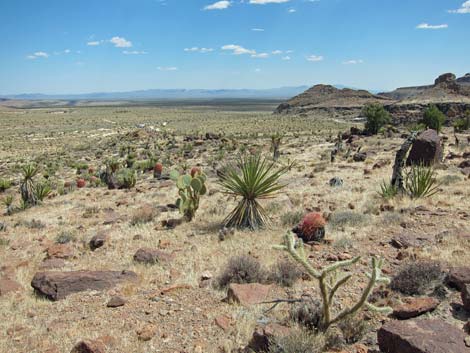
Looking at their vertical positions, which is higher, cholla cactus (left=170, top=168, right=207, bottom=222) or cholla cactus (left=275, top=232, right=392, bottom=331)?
cholla cactus (left=275, top=232, right=392, bottom=331)

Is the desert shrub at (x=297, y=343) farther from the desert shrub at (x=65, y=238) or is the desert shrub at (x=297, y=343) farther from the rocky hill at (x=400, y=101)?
the rocky hill at (x=400, y=101)

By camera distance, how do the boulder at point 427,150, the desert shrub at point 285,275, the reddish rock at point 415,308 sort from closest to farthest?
the reddish rock at point 415,308
the desert shrub at point 285,275
the boulder at point 427,150

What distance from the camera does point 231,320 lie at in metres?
4.86

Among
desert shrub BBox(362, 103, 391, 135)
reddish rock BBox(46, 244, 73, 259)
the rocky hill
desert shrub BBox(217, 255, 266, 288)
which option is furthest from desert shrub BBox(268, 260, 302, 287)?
the rocky hill

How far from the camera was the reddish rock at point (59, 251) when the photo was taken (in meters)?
7.97

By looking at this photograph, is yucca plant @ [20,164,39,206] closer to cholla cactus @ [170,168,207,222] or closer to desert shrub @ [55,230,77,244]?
desert shrub @ [55,230,77,244]

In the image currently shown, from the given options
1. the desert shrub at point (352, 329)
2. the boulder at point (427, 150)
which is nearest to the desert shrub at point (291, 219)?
the desert shrub at point (352, 329)

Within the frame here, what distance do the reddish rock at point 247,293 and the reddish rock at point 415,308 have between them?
1657mm

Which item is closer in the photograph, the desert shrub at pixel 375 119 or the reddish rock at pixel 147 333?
the reddish rock at pixel 147 333

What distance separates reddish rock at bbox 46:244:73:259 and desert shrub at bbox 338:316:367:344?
5.68 metres

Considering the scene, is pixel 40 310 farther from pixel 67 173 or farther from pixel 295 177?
pixel 67 173

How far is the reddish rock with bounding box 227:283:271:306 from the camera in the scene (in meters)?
5.27

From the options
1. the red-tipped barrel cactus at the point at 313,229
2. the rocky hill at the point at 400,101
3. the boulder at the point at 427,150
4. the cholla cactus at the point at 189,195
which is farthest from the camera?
the rocky hill at the point at 400,101

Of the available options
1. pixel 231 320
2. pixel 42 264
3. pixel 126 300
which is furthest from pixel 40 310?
pixel 231 320
